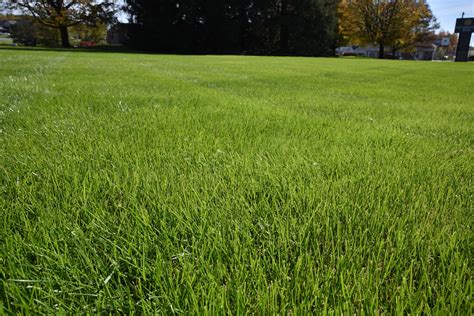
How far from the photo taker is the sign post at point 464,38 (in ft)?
145

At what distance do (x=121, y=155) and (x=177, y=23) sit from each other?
143 feet

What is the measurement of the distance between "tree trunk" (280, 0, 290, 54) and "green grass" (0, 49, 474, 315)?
4634 cm

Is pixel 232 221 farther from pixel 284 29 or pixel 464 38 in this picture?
pixel 464 38

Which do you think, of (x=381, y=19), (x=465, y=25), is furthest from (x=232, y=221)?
(x=381, y=19)

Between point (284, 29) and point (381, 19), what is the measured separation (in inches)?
759

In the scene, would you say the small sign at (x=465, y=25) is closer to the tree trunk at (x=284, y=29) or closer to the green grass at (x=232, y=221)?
the tree trunk at (x=284, y=29)

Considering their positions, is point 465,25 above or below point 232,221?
above

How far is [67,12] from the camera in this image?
42.5m

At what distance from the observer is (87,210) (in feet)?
4.04

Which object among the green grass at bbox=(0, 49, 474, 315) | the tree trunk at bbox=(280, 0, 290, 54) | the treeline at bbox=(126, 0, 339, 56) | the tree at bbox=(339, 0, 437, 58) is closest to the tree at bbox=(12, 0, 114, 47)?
the treeline at bbox=(126, 0, 339, 56)

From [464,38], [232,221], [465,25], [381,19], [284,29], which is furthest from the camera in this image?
[381,19]

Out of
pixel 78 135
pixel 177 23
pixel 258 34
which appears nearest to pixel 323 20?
pixel 258 34

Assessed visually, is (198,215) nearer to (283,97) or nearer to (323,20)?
(283,97)

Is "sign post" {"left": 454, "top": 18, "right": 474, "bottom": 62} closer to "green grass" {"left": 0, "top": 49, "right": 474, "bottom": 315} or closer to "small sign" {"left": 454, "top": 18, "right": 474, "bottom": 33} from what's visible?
"small sign" {"left": 454, "top": 18, "right": 474, "bottom": 33}
